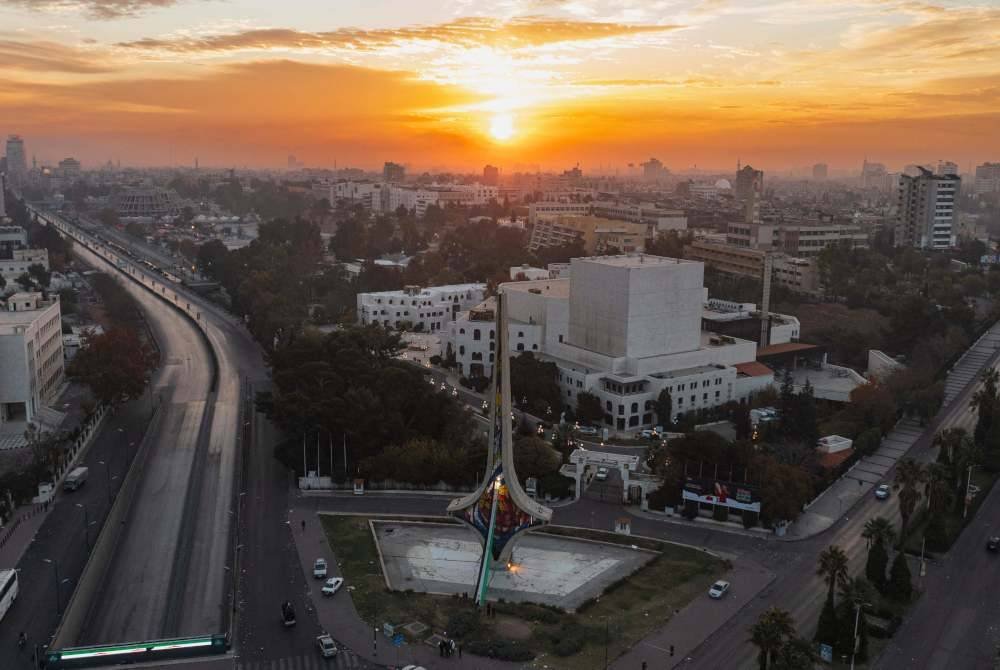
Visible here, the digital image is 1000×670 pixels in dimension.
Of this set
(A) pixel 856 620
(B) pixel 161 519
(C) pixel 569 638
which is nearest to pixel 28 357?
(B) pixel 161 519

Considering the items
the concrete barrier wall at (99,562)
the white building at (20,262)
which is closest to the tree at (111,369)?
the concrete barrier wall at (99,562)

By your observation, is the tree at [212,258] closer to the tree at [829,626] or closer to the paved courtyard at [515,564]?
the paved courtyard at [515,564]

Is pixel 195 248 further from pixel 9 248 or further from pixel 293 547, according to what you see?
pixel 293 547

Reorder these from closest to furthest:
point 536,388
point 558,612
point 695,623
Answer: point 695,623, point 558,612, point 536,388

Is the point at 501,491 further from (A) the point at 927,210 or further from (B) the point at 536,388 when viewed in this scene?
(A) the point at 927,210

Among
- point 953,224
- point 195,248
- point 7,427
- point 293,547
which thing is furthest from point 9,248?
point 953,224

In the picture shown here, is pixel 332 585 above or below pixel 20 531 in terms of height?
above
